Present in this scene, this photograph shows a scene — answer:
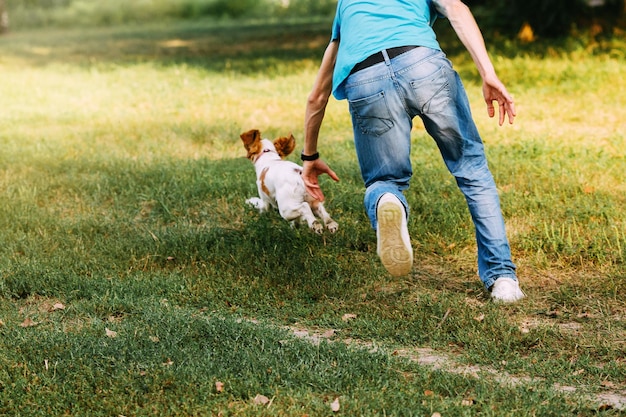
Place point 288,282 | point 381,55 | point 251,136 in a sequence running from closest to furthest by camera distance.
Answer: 1. point 381,55
2. point 288,282
3. point 251,136

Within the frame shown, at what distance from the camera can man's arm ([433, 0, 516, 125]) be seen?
14.2 ft

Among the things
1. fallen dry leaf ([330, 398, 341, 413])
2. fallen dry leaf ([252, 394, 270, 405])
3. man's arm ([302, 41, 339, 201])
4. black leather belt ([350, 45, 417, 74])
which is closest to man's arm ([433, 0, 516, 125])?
black leather belt ([350, 45, 417, 74])

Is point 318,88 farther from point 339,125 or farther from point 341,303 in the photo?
point 339,125

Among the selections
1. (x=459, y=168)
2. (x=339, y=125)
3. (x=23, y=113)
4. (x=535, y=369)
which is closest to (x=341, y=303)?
(x=459, y=168)

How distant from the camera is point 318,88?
15.9 feet

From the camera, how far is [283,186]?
233 inches

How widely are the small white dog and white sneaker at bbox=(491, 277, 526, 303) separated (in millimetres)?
1498

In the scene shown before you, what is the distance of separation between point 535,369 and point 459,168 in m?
1.20

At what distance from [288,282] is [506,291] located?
51.9 inches

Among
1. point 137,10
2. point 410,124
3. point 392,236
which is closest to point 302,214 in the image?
point 410,124

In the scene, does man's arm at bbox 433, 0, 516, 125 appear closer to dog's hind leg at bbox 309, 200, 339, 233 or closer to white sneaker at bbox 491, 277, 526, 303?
white sneaker at bbox 491, 277, 526, 303

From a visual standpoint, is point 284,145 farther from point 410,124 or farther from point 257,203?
point 410,124

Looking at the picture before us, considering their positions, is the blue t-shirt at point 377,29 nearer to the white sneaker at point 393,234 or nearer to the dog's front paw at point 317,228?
the white sneaker at point 393,234

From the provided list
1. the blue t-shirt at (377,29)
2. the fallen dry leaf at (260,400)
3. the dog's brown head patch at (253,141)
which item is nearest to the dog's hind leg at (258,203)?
the dog's brown head patch at (253,141)
